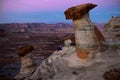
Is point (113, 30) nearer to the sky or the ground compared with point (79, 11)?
nearer to the ground

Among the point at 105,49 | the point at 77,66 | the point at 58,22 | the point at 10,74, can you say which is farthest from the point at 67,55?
the point at 10,74

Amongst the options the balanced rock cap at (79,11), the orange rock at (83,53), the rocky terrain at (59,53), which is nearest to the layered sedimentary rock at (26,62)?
the rocky terrain at (59,53)

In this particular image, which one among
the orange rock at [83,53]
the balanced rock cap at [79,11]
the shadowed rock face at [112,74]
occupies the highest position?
the balanced rock cap at [79,11]

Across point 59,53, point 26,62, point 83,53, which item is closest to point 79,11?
point 83,53

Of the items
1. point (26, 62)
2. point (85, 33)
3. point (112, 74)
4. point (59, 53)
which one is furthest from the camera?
point (26, 62)

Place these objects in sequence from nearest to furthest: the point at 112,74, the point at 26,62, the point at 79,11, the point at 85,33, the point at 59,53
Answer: the point at 112,74 → the point at 79,11 → the point at 85,33 → the point at 59,53 → the point at 26,62

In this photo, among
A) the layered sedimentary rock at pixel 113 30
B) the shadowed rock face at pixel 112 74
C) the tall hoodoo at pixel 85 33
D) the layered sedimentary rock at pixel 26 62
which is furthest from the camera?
the layered sedimentary rock at pixel 26 62

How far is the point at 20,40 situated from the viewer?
496 centimetres

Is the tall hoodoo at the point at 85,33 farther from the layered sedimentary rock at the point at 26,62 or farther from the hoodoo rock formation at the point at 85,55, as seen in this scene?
the layered sedimentary rock at the point at 26,62

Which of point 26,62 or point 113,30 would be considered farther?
point 26,62

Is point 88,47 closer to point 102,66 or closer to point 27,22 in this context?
point 102,66

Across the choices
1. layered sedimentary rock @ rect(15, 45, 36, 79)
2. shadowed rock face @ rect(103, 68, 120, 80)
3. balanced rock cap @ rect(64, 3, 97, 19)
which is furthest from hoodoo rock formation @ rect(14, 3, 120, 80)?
layered sedimentary rock @ rect(15, 45, 36, 79)

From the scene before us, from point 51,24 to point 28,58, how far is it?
0.76m

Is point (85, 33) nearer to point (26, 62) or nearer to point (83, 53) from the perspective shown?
point (83, 53)
